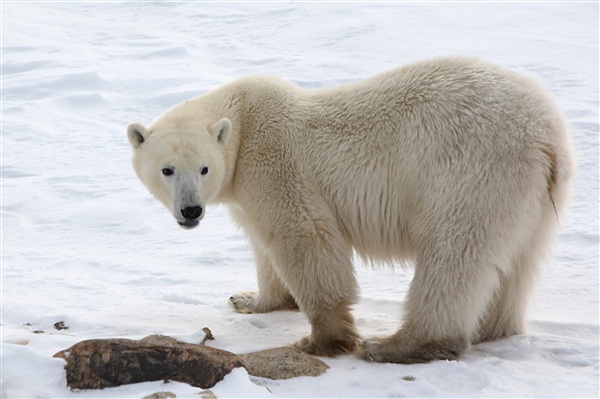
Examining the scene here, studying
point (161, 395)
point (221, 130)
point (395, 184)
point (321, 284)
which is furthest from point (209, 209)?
point (161, 395)

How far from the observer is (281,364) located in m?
4.06

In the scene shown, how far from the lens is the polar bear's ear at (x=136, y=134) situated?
4.71 meters

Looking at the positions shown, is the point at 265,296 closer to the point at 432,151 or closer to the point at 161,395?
the point at 432,151

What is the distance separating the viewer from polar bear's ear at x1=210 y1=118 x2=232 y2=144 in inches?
183

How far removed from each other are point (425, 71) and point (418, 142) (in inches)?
19.0

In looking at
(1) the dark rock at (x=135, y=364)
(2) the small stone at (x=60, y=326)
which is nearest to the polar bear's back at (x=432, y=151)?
(1) the dark rock at (x=135, y=364)

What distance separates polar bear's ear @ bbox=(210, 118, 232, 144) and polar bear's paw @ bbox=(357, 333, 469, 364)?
148 cm

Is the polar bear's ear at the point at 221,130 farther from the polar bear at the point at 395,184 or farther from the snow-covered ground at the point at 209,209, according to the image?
the snow-covered ground at the point at 209,209

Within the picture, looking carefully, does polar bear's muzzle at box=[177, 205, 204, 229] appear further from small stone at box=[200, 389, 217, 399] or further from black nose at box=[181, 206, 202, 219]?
small stone at box=[200, 389, 217, 399]

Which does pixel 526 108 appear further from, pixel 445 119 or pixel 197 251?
pixel 197 251

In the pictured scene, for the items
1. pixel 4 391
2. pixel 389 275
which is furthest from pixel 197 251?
pixel 4 391

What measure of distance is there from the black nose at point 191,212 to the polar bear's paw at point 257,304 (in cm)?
108

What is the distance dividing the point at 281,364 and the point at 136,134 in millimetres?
1684

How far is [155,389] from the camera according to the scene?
3.51 meters
